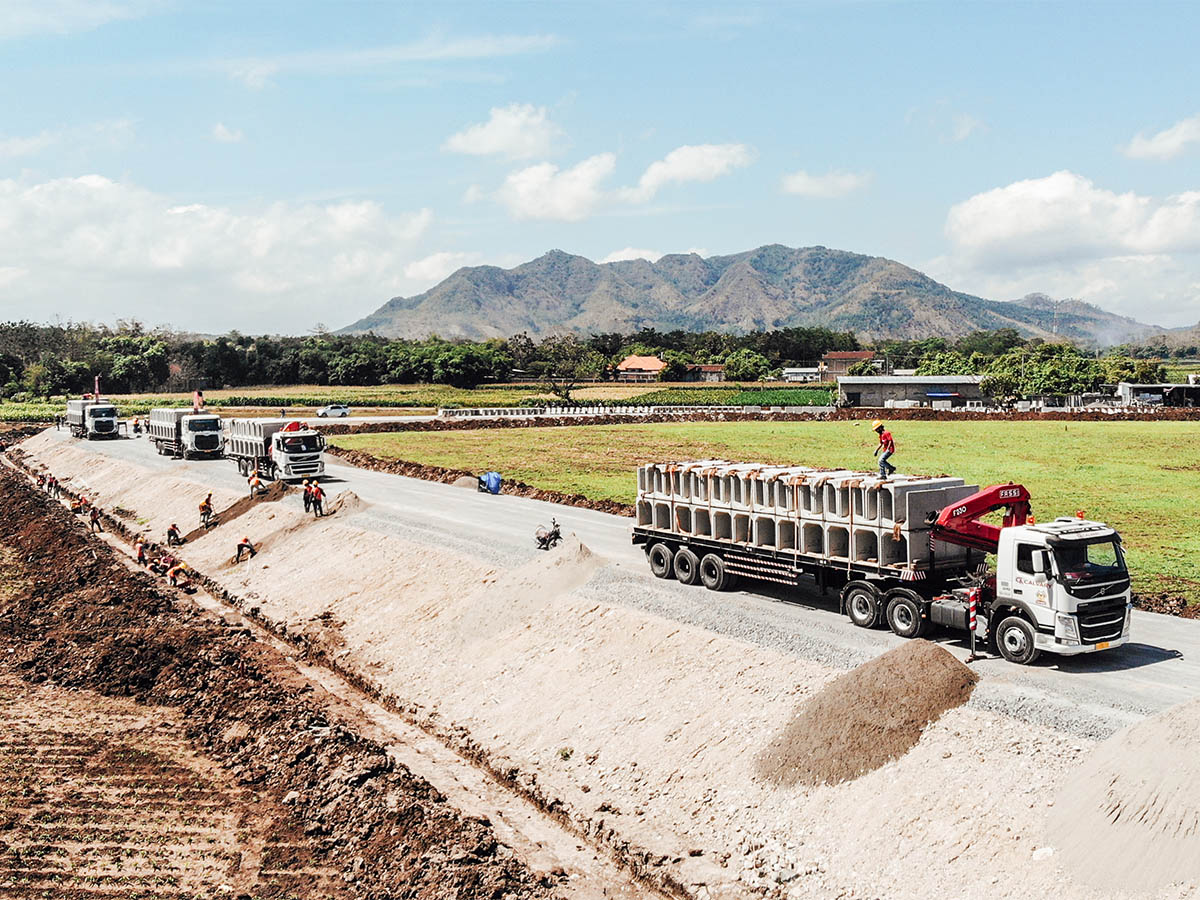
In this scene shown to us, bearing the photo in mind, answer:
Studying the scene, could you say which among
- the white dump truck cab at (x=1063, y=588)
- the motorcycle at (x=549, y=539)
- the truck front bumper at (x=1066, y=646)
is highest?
the white dump truck cab at (x=1063, y=588)

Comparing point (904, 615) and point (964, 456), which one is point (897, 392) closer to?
point (964, 456)

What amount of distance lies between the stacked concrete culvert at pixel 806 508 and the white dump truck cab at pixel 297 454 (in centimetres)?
2724

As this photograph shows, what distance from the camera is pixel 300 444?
172ft

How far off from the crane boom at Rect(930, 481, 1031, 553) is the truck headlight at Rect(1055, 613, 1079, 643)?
9.77 ft

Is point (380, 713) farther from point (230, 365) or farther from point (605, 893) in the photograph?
point (230, 365)

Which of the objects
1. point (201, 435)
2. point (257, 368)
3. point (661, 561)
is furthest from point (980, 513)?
point (257, 368)

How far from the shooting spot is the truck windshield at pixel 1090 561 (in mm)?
19484

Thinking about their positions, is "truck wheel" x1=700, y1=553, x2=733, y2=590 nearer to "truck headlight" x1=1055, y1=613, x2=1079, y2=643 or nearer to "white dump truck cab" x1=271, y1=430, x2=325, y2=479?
"truck headlight" x1=1055, y1=613, x2=1079, y2=643

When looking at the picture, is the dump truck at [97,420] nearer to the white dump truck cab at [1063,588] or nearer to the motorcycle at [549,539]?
the motorcycle at [549,539]

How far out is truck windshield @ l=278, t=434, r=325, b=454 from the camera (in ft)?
171

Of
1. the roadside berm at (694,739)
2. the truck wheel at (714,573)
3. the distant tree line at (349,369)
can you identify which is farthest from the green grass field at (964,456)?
the distant tree line at (349,369)

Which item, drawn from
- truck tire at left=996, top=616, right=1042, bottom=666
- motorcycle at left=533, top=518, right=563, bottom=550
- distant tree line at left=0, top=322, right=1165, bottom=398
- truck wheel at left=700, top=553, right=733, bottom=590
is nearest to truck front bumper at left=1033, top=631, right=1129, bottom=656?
truck tire at left=996, top=616, right=1042, bottom=666

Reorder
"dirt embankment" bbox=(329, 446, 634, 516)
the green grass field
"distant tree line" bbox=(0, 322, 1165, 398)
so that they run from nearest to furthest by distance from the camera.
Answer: the green grass field < "dirt embankment" bbox=(329, 446, 634, 516) < "distant tree line" bbox=(0, 322, 1165, 398)

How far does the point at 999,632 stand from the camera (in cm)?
2053
